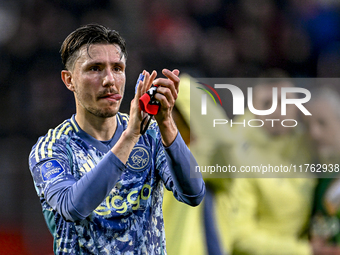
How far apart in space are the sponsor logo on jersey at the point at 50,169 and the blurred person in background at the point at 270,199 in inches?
62.9

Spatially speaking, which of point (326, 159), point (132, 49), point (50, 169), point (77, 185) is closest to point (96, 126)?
point (50, 169)

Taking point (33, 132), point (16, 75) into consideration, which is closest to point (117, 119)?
point (33, 132)

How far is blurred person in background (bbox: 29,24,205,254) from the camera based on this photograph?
42.3 inches

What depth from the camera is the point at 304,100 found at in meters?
2.86

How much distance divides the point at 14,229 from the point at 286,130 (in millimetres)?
2553

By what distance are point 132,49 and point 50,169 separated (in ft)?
7.14

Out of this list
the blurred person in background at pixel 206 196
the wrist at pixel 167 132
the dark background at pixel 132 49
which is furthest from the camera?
the dark background at pixel 132 49

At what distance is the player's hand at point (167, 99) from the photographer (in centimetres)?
106

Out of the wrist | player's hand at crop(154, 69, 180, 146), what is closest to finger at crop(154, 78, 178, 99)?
player's hand at crop(154, 69, 180, 146)

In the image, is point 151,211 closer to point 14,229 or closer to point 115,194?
point 115,194

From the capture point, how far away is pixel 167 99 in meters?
1.09

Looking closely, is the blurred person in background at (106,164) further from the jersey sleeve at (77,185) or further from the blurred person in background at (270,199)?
the blurred person in background at (270,199)

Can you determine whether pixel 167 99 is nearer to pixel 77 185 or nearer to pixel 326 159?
pixel 77 185

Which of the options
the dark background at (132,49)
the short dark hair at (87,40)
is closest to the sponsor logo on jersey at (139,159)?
the short dark hair at (87,40)
